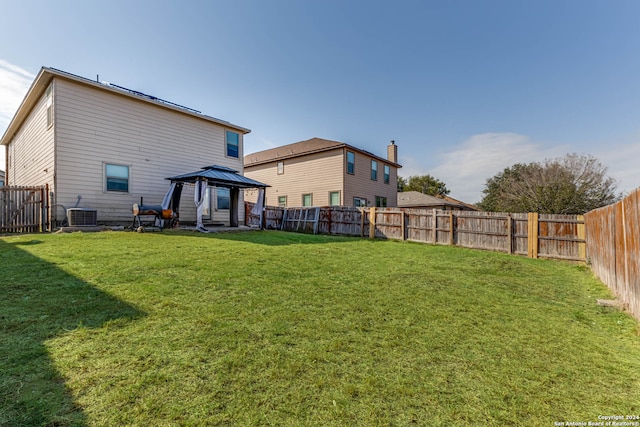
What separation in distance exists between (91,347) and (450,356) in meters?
2.98

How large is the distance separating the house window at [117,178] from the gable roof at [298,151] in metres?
11.6

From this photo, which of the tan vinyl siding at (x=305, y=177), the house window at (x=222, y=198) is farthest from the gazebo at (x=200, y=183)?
the tan vinyl siding at (x=305, y=177)

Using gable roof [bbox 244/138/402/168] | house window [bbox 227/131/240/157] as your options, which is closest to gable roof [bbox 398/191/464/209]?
gable roof [bbox 244/138/402/168]

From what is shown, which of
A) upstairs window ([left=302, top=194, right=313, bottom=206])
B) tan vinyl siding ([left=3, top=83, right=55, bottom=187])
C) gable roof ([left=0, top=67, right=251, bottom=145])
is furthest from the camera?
upstairs window ([left=302, top=194, right=313, bottom=206])

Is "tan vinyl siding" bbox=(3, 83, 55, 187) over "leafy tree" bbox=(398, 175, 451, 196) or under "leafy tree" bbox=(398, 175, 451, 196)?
under

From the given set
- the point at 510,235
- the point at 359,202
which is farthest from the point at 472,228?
the point at 359,202

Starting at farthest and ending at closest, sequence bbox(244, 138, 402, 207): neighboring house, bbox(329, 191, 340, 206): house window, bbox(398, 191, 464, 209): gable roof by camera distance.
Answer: bbox(398, 191, 464, 209): gable roof
bbox(244, 138, 402, 207): neighboring house
bbox(329, 191, 340, 206): house window

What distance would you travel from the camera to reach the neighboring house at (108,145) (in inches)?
365

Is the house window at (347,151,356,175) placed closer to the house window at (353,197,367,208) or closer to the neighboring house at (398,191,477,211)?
the house window at (353,197,367,208)

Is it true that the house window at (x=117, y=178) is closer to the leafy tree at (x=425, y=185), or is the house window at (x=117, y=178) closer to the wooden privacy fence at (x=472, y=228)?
the wooden privacy fence at (x=472, y=228)

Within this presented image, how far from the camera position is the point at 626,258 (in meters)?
3.88

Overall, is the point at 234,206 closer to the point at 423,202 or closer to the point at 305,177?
the point at 305,177

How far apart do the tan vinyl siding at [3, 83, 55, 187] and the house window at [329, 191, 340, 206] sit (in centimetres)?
1365

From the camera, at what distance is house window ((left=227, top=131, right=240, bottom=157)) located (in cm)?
1394
